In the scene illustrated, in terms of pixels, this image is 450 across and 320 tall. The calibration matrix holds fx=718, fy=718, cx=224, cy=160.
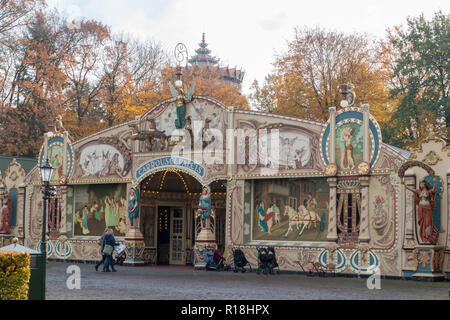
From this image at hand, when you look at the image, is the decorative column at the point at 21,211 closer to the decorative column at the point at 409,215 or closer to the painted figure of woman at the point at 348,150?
the painted figure of woman at the point at 348,150

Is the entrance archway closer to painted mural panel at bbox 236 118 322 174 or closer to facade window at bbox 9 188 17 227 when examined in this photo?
painted mural panel at bbox 236 118 322 174

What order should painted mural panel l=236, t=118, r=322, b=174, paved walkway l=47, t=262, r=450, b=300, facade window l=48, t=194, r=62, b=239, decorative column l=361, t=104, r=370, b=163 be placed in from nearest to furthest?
paved walkway l=47, t=262, r=450, b=300 → decorative column l=361, t=104, r=370, b=163 → painted mural panel l=236, t=118, r=322, b=174 → facade window l=48, t=194, r=62, b=239

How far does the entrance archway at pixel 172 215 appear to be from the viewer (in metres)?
31.6

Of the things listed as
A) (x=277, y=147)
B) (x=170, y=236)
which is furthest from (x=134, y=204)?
(x=277, y=147)

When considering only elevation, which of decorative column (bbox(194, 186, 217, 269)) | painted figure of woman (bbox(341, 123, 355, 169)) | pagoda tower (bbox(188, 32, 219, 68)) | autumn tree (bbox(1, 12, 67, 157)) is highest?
pagoda tower (bbox(188, 32, 219, 68))

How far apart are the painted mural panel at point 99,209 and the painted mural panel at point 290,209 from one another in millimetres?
6953

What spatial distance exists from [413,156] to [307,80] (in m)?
19.0

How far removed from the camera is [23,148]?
1821 inches

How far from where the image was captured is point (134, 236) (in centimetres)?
3030

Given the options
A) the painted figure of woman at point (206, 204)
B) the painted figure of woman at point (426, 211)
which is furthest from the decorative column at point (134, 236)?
the painted figure of woman at point (426, 211)

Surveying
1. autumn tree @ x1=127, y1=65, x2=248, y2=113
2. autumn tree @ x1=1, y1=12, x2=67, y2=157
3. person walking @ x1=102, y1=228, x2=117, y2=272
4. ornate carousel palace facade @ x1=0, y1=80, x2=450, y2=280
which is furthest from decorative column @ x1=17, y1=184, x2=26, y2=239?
autumn tree @ x1=127, y1=65, x2=248, y2=113

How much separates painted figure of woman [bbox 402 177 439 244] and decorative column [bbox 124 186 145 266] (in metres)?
12.1

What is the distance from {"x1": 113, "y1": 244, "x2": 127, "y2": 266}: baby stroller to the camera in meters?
30.8
